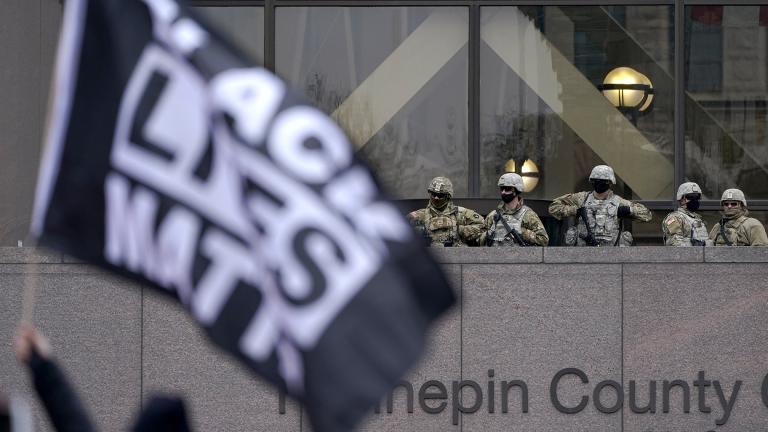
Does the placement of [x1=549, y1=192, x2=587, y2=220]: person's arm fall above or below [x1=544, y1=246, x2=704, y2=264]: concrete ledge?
above

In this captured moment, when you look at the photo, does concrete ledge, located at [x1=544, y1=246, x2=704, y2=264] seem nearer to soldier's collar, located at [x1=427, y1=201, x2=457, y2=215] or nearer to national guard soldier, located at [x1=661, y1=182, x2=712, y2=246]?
national guard soldier, located at [x1=661, y1=182, x2=712, y2=246]

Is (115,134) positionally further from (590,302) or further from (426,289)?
(590,302)

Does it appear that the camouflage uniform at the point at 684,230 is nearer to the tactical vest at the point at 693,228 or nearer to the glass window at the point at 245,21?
the tactical vest at the point at 693,228

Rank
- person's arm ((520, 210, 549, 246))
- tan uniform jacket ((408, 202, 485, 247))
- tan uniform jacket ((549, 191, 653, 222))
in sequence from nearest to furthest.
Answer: person's arm ((520, 210, 549, 246)) < tan uniform jacket ((408, 202, 485, 247)) < tan uniform jacket ((549, 191, 653, 222))

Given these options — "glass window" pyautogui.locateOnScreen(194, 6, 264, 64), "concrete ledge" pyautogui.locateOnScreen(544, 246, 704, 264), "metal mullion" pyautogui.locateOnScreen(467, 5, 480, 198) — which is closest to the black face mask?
"concrete ledge" pyautogui.locateOnScreen(544, 246, 704, 264)

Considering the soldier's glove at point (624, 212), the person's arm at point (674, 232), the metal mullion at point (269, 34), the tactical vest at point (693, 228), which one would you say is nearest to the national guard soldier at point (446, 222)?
the soldier's glove at point (624, 212)

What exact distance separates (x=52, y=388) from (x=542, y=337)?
337 inches

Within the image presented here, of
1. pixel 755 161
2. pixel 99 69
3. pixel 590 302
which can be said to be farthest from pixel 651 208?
pixel 99 69

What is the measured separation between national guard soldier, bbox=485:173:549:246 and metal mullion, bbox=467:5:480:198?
5.77 ft

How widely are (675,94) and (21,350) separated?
12.2 m

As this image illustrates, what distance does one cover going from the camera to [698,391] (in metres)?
13.4

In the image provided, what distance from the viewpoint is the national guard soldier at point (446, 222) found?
14.3 m

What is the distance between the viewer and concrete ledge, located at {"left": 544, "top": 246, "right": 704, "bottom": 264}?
44.2 ft

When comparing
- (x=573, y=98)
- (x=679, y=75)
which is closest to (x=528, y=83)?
(x=573, y=98)
